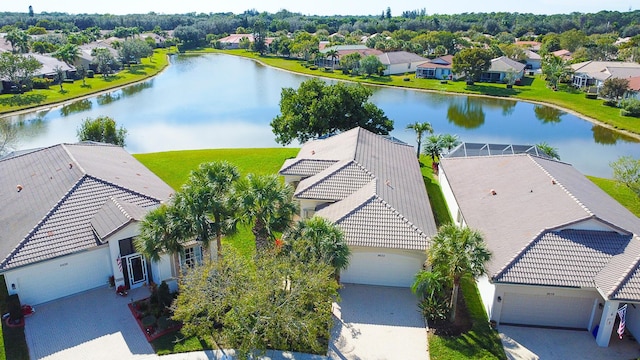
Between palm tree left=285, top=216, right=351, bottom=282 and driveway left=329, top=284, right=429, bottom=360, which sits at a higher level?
palm tree left=285, top=216, right=351, bottom=282

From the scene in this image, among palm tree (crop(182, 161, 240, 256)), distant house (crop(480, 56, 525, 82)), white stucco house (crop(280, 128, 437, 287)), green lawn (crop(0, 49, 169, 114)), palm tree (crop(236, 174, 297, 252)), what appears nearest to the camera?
palm tree (crop(182, 161, 240, 256))

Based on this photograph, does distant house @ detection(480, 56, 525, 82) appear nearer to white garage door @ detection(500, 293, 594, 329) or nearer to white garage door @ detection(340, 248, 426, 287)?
white garage door @ detection(340, 248, 426, 287)

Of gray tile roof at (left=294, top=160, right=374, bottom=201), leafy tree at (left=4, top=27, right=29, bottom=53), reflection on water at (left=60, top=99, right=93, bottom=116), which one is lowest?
reflection on water at (left=60, top=99, right=93, bottom=116)

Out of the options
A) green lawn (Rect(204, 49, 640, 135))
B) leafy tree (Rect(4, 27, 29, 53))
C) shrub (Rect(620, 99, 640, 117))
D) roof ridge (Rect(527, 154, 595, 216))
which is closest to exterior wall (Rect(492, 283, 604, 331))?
roof ridge (Rect(527, 154, 595, 216))

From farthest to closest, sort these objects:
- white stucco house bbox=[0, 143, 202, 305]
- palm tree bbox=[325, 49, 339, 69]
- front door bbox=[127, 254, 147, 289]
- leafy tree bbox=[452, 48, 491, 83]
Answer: palm tree bbox=[325, 49, 339, 69] < leafy tree bbox=[452, 48, 491, 83] < front door bbox=[127, 254, 147, 289] < white stucco house bbox=[0, 143, 202, 305]

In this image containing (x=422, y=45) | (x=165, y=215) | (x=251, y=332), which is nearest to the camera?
(x=251, y=332)

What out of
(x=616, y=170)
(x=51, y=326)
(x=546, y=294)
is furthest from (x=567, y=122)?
(x=51, y=326)

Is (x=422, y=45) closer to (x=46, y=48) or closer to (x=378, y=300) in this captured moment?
(x=46, y=48)

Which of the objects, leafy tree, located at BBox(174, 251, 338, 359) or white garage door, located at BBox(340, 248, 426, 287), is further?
white garage door, located at BBox(340, 248, 426, 287)

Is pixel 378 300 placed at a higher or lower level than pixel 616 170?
lower
